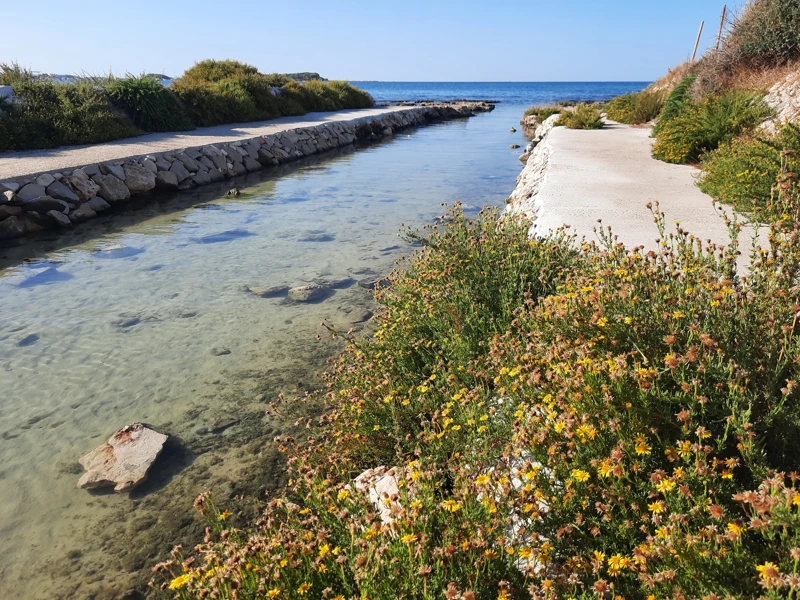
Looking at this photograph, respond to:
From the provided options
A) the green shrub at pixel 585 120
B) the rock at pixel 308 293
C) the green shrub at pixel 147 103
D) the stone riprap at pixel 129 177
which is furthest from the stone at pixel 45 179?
the green shrub at pixel 585 120

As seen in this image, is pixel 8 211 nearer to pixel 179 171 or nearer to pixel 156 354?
pixel 179 171

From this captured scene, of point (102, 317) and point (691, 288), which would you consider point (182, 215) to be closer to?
point (102, 317)

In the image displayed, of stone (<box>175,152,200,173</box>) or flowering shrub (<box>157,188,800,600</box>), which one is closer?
flowering shrub (<box>157,188,800,600</box>)

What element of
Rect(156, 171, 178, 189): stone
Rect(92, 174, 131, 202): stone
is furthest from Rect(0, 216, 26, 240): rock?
Rect(156, 171, 178, 189): stone

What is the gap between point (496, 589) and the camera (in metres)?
2.14

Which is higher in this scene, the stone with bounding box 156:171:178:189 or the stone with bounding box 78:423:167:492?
the stone with bounding box 156:171:178:189

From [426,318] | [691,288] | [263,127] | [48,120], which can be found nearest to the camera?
[691,288]

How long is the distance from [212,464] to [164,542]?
0.77 m

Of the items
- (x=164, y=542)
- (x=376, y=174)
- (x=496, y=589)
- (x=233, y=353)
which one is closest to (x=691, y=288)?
(x=496, y=589)

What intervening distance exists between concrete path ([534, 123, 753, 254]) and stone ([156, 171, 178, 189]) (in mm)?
9016

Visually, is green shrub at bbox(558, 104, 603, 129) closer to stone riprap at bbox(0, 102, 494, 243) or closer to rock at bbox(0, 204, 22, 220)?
stone riprap at bbox(0, 102, 494, 243)

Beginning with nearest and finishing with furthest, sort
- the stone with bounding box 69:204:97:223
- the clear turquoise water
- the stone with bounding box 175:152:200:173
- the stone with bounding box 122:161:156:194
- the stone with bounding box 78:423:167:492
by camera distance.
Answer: the clear turquoise water → the stone with bounding box 78:423:167:492 → the stone with bounding box 69:204:97:223 → the stone with bounding box 122:161:156:194 → the stone with bounding box 175:152:200:173

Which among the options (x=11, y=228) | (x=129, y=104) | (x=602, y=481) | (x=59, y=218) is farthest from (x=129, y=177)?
(x=602, y=481)

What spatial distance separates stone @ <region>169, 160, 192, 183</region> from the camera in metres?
14.5
